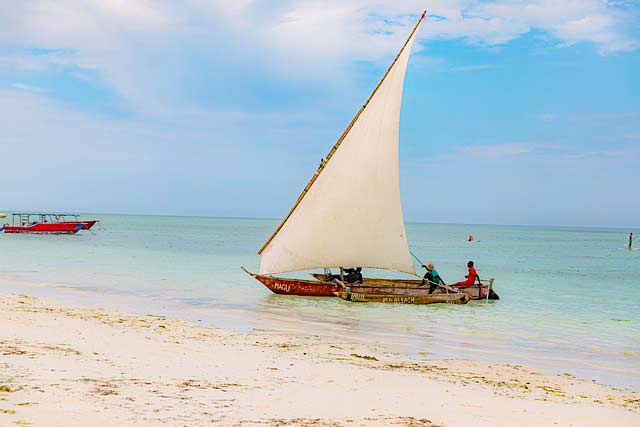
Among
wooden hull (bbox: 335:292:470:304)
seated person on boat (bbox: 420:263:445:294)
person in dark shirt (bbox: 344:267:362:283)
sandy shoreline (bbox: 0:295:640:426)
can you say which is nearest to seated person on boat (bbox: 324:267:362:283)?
person in dark shirt (bbox: 344:267:362:283)

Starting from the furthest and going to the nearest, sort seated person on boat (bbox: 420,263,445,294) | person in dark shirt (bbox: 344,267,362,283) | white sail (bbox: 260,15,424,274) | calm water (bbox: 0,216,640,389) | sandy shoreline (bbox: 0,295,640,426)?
person in dark shirt (bbox: 344,267,362,283), seated person on boat (bbox: 420,263,445,294), white sail (bbox: 260,15,424,274), calm water (bbox: 0,216,640,389), sandy shoreline (bbox: 0,295,640,426)

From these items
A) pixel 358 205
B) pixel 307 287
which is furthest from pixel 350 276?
pixel 358 205

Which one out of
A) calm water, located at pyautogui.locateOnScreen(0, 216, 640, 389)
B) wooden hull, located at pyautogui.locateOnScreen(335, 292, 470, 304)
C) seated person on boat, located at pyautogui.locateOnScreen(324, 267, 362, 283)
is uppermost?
seated person on boat, located at pyautogui.locateOnScreen(324, 267, 362, 283)

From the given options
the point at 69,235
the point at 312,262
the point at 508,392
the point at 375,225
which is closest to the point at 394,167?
the point at 375,225

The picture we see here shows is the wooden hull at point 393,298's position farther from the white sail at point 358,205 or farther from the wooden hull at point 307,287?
the white sail at point 358,205

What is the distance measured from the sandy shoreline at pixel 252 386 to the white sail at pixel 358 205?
31.1ft

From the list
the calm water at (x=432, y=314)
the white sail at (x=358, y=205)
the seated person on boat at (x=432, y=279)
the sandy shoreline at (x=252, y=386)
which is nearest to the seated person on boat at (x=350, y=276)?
the white sail at (x=358, y=205)

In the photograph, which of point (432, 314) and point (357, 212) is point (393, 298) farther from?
point (357, 212)

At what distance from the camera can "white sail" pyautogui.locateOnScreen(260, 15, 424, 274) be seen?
22.2 metres

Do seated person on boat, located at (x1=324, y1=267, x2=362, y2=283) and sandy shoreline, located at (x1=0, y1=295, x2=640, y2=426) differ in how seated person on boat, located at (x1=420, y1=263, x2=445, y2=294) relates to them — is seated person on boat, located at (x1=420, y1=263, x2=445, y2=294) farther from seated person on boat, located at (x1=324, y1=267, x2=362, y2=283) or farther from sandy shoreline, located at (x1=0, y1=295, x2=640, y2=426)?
sandy shoreline, located at (x1=0, y1=295, x2=640, y2=426)

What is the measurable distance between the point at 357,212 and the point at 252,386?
47.8 ft

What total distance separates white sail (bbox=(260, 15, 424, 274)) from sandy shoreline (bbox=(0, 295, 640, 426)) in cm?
948

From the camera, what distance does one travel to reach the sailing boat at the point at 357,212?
22250mm

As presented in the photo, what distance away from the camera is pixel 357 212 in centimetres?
2309
